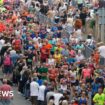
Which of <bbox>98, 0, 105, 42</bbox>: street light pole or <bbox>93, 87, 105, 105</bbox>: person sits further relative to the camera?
<bbox>98, 0, 105, 42</bbox>: street light pole

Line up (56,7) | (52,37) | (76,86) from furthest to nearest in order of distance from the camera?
(56,7) < (52,37) < (76,86)

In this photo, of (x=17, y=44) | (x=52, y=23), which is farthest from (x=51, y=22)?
(x=17, y=44)

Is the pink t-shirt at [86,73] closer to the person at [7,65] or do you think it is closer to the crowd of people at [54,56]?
the crowd of people at [54,56]

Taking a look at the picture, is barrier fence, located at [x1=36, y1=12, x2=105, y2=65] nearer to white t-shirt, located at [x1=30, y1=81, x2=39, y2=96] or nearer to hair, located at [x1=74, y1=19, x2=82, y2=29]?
hair, located at [x1=74, y1=19, x2=82, y2=29]

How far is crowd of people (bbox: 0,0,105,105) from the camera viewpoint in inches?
1294

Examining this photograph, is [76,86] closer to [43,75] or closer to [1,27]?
[43,75]

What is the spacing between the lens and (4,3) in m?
57.3

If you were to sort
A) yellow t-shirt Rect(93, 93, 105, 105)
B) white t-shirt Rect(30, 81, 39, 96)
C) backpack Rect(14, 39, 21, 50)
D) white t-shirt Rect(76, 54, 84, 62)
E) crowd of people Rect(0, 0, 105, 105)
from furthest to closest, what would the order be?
backpack Rect(14, 39, 21, 50), white t-shirt Rect(76, 54, 84, 62), white t-shirt Rect(30, 81, 39, 96), crowd of people Rect(0, 0, 105, 105), yellow t-shirt Rect(93, 93, 105, 105)

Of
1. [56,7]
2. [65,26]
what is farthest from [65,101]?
[56,7]

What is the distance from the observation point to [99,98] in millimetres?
31047

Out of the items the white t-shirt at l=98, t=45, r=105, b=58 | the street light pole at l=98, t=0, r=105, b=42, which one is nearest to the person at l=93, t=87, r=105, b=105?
the white t-shirt at l=98, t=45, r=105, b=58

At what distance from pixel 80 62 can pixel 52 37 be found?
683 cm

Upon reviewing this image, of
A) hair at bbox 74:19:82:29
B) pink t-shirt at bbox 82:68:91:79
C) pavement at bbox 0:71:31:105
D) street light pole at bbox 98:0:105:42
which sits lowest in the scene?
pavement at bbox 0:71:31:105

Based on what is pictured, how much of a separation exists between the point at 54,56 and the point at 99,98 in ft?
25.2
